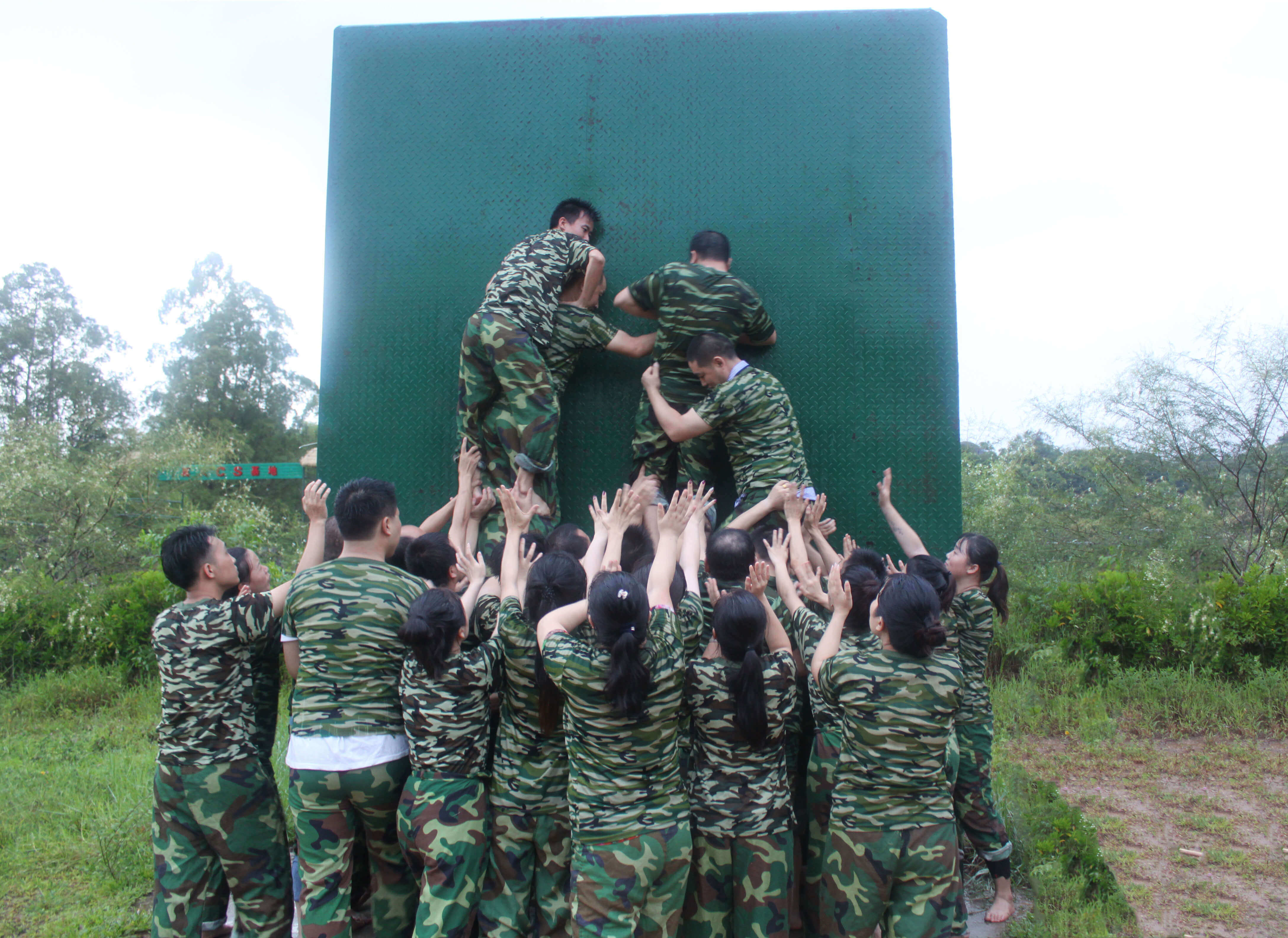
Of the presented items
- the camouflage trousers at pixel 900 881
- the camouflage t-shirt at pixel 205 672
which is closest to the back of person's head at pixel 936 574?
the camouflage trousers at pixel 900 881

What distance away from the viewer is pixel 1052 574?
375 inches

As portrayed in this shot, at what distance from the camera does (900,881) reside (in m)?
2.71

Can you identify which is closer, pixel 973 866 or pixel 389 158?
A: pixel 973 866

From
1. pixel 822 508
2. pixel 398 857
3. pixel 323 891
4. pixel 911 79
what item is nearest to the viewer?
pixel 323 891

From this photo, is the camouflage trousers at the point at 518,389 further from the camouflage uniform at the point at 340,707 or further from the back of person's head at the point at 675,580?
the camouflage uniform at the point at 340,707

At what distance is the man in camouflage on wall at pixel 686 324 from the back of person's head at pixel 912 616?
1.72 m

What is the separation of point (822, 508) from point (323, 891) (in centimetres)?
253

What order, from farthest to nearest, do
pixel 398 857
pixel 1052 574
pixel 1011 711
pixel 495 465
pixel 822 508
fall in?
1. pixel 1052 574
2. pixel 1011 711
3. pixel 495 465
4. pixel 822 508
5. pixel 398 857

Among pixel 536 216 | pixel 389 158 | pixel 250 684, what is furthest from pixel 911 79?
pixel 250 684

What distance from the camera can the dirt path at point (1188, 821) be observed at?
4176mm

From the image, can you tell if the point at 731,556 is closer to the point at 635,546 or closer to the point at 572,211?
the point at 635,546

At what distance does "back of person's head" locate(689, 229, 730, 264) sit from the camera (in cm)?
447

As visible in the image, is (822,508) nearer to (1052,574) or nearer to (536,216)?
(536,216)

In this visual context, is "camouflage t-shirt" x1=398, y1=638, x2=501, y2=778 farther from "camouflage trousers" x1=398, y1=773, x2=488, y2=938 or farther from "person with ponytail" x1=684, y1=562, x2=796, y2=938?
"person with ponytail" x1=684, y1=562, x2=796, y2=938
